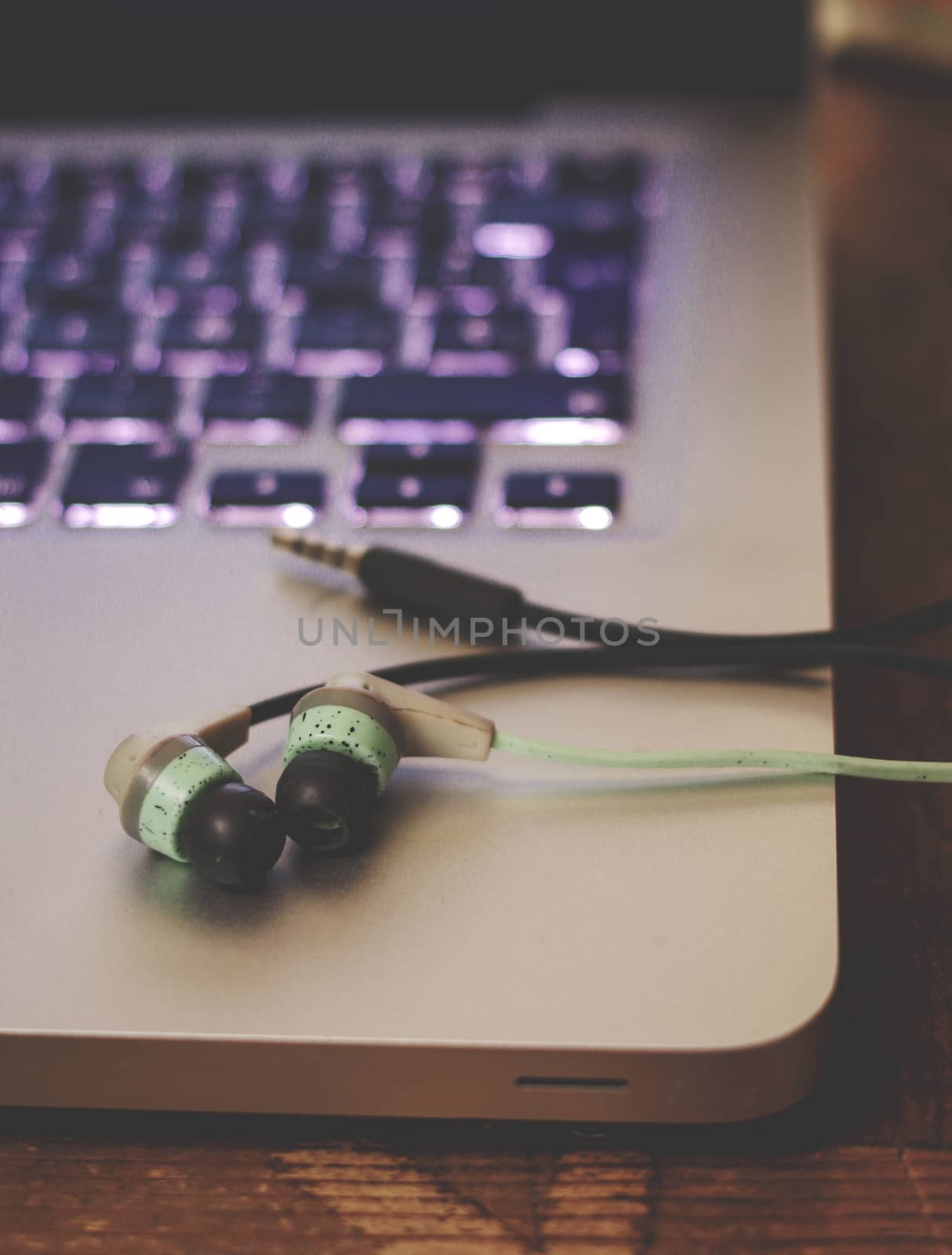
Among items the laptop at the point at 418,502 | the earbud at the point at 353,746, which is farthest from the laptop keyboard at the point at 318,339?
the earbud at the point at 353,746

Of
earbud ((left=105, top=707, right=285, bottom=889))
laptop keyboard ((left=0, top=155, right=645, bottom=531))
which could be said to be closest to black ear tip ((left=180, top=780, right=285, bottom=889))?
earbud ((left=105, top=707, right=285, bottom=889))

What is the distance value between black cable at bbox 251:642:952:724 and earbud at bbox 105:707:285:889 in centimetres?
4

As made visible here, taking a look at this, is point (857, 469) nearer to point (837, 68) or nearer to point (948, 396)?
point (948, 396)

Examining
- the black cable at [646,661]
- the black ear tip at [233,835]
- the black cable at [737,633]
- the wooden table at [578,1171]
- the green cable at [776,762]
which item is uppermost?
the black cable at [737,633]

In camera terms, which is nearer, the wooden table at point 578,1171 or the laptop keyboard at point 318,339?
the wooden table at point 578,1171

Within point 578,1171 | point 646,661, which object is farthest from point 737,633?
point 578,1171

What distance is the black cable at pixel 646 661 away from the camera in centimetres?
31

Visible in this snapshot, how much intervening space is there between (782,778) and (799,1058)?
7 cm

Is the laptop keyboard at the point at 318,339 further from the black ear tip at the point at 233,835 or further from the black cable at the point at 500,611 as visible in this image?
A: the black ear tip at the point at 233,835

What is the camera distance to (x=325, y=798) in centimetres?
25

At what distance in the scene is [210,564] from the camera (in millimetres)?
360

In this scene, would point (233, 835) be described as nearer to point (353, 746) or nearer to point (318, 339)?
point (353, 746)

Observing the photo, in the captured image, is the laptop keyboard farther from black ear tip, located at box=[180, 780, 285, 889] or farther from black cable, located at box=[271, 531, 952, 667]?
black ear tip, located at box=[180, 780, 285, 889]

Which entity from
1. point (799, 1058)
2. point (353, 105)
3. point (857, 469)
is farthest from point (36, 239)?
point (799, 1058)
